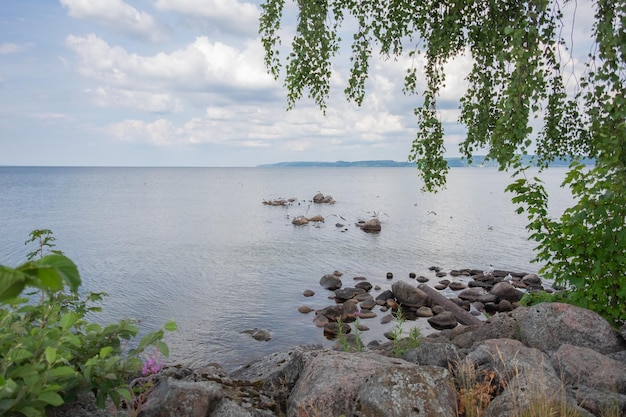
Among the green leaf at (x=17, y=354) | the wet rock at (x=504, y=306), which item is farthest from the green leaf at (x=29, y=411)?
the wet rock at (x=504, y=306)

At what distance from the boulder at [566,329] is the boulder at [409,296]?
10.6 m

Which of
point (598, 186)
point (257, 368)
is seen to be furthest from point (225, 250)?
point (598, 186)

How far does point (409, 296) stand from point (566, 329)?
11.4m

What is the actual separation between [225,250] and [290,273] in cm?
874

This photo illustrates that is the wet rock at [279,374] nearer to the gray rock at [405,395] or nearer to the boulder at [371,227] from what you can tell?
the gray rock at [405,395]

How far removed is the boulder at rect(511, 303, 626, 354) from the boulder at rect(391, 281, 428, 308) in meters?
10.6

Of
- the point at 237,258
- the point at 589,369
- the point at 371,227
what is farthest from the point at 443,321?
the point at 371,227

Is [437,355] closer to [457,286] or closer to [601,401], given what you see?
[601,401]

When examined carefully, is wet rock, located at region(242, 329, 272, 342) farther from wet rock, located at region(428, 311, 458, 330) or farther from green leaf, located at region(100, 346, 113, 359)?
green leaf, located at region(100, 346, 113, 359)

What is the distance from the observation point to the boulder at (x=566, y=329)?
24.7 ft

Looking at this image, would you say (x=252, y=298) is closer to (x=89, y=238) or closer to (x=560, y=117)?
(x=560, y=117)

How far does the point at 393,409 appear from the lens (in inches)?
182

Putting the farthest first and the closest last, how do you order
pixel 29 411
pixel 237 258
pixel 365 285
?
pixel 237 258 < pixel 365 285 < pixel 29 411

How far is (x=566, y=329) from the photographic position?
7.69 metres
